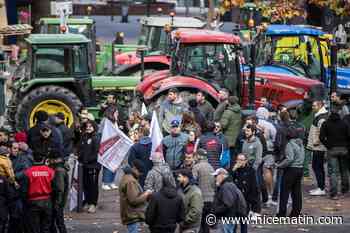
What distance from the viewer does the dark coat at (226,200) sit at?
54.1 feet

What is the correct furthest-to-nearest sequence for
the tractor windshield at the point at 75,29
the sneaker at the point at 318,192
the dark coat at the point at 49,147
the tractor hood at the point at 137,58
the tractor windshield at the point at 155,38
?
the tractor windshield at the point at 155,38, the tractor windshield at the point at 75,29, the tractor hood at the point at 137,58, the sneaker at the point at 318,192, the dark coat at the point at 49,147

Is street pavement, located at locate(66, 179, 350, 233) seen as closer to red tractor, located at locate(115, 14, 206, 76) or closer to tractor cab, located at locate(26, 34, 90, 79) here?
tractor cab, located at locate(26, 34, 90, 79)

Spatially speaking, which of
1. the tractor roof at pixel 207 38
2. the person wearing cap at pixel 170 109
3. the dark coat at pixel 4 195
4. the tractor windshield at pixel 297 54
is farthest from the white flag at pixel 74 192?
the tractor windshield at pixel 297 54

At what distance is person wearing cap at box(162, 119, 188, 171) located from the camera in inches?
777

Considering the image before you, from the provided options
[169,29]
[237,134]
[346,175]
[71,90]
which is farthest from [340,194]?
[169,29]

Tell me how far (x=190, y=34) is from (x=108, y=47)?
12.9 metres

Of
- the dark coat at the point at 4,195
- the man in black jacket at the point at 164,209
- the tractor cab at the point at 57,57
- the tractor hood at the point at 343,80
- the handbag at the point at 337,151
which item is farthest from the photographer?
the tractor hood at the point at 343,80

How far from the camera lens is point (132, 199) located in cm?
1666

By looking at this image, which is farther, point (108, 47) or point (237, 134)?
point (108, 47)

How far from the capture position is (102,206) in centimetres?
2134

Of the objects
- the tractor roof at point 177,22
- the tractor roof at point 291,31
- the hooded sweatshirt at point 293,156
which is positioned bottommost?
the hooded sweatshirt at point 293,156

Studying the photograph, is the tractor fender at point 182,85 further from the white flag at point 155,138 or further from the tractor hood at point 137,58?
the tractor hood at point 137,58

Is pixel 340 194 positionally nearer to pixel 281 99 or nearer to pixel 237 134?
pixel 237 134

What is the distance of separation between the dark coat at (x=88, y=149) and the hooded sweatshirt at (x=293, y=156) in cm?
343
